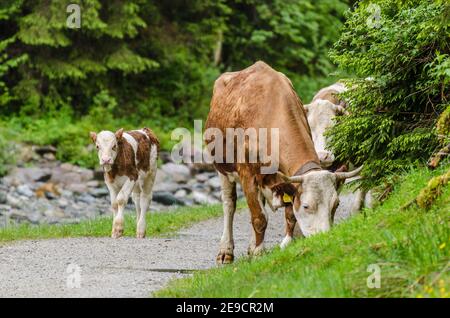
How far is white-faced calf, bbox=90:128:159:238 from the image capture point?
56.1 feet

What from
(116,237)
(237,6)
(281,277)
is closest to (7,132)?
(237,6)

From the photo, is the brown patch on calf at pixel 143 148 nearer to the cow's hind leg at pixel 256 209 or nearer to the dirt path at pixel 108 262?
the dirt path at pixel 108 262

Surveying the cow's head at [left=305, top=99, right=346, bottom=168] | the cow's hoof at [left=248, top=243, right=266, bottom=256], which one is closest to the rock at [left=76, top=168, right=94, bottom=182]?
the cow's head at [left=305, top=99, right=346, bottom=168]

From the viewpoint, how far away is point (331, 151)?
15305mm

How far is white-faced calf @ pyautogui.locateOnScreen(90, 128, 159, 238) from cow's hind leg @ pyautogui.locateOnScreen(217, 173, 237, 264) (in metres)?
2.86

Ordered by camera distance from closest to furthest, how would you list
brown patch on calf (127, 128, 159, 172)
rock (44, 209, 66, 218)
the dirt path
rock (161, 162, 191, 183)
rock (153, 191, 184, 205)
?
the dirt path → brown patch on calf (127, 128, 159, 172) → rock (44, 209, 66, 218) → rock (153, 191, 184, 205) → rock (161, 162, 191, 183)

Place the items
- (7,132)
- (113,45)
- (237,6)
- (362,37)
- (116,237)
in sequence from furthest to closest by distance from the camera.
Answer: (237,6) < (113,45) < (7,132) < (116,237) < (362,37)

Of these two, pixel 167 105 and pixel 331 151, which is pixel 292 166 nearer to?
pixel 331 151

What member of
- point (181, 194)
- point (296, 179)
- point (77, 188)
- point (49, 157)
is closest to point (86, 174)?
point (77, 188)

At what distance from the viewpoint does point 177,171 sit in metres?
33.4

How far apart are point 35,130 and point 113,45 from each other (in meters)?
3.61

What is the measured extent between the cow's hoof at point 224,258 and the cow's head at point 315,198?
1665 millimetres

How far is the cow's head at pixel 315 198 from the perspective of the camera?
12508mm

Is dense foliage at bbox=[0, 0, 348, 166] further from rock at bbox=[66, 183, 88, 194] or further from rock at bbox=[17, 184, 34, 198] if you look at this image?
rock at bbox=[17, 184, 34, 198]
